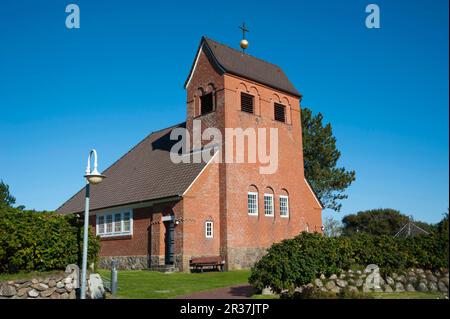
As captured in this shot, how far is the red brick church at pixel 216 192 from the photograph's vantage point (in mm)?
28703

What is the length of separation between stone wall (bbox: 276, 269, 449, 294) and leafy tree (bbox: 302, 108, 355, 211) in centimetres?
3017

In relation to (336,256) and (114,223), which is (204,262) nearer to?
(114,223)

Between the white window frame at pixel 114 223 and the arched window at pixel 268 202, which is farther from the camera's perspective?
the white window frame at pixel 114 223

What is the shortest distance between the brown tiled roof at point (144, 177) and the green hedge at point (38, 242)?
11.3 metres

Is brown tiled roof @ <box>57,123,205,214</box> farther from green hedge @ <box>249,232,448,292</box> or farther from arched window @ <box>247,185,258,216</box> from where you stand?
green hedge @ <box>249,232,448,292</box>

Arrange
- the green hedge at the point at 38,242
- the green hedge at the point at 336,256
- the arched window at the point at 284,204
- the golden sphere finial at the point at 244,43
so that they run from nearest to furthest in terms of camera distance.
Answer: the green hedge at the point at 38,242
the green hedge at the point at 336,256
the arched window at the point at 284,204
the golden sphere finial at the point at 244,43

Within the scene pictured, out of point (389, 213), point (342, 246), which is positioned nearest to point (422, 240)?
point (342, 246)

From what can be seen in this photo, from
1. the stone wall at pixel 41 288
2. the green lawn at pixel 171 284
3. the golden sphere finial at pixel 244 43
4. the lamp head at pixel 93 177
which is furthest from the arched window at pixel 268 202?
the lamp head at pixel 93 177

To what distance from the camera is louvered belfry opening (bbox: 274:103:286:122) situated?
112 ft

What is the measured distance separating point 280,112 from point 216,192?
8.76m

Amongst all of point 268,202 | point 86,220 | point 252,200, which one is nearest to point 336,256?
point 86,220

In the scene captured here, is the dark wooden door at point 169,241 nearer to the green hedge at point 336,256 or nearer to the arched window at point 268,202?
the arched window at point 268,202
